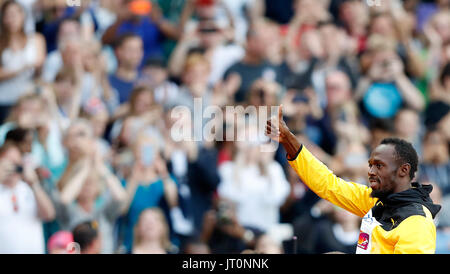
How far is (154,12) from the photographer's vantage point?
10.0 metres

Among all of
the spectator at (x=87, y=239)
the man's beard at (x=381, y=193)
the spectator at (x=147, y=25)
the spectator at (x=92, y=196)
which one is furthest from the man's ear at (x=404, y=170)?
the spectator at (x=147, y=25)

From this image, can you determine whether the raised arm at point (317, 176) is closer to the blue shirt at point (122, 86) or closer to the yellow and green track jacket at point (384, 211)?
the yellow and green track jacket at point (384, 211)

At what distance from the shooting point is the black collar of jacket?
439 centimetres

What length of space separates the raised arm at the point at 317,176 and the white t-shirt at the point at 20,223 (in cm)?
416

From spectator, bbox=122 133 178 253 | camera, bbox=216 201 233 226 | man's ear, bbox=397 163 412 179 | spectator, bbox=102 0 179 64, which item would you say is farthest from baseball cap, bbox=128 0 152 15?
man's ear, bbox=397 163 412 179

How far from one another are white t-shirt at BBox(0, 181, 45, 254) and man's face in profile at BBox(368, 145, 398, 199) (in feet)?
15.2

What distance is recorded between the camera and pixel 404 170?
4.55 metres

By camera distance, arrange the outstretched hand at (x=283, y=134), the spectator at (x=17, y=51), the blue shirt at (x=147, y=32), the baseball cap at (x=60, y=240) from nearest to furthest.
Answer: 1. the outstretched hand at (x=283, y=134)
2. the baseball cap at (x=60, y=240)
3. the spectator at (x=17, y=51)
4. the blue shirt at (x=147, y=32)

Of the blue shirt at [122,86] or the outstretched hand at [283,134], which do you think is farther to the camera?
the blue shirt at [122,86]

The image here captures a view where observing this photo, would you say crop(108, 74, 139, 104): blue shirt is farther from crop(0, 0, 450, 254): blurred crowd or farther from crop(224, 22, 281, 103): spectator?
crop(224, 22, 281, 103): spectator

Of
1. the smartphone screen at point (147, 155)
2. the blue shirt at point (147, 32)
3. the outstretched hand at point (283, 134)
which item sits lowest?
the outstretched hand at point (283, 134)

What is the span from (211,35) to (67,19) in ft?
5.87

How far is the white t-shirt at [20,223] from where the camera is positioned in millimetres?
8219
